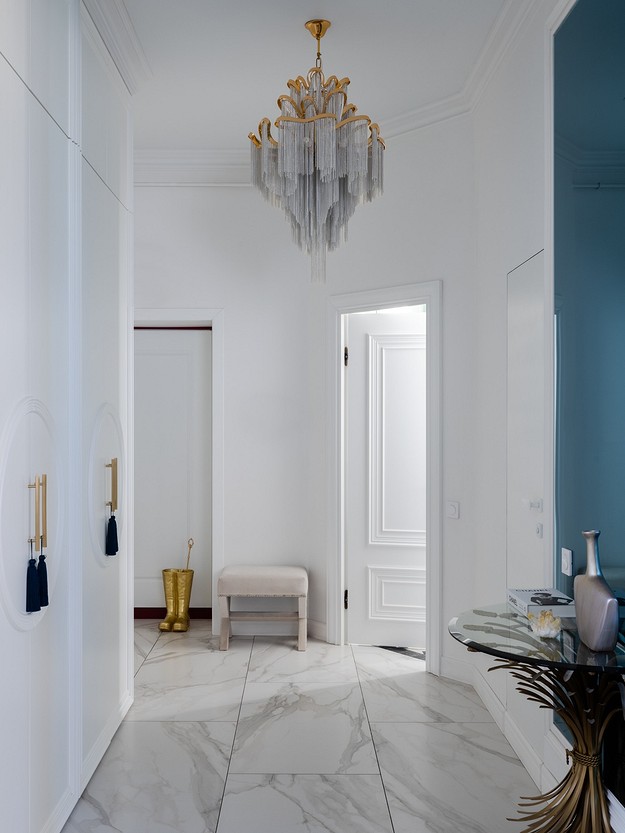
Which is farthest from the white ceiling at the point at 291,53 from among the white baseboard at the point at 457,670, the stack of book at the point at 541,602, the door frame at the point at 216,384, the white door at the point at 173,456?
the white baseboard at the point at 457,670

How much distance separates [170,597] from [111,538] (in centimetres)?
183

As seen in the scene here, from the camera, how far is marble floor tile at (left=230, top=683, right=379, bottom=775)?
2809mm

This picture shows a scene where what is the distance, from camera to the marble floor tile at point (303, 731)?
2809mm

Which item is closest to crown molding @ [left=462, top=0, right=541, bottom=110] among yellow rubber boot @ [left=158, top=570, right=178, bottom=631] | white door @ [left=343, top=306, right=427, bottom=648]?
white door @ [left=343, top=306, right=427, bottom=648]

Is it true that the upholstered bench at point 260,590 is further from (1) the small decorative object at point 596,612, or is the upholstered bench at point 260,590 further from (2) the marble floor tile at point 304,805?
(1) the small decorative object at point 596,612

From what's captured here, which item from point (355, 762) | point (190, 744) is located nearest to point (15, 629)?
point (190, 744)

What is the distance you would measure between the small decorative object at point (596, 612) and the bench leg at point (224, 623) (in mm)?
2790

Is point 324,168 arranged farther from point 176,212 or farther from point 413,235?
point 176,212

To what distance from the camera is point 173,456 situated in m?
4.86

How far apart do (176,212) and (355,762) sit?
3418 millimetres

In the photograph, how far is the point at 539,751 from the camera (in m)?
2.63

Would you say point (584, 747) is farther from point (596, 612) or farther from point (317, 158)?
point (317, 158)

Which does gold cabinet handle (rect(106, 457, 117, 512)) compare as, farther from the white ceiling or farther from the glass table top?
the white ceiling

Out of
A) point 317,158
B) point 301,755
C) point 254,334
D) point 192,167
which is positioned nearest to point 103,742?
point 301,755
